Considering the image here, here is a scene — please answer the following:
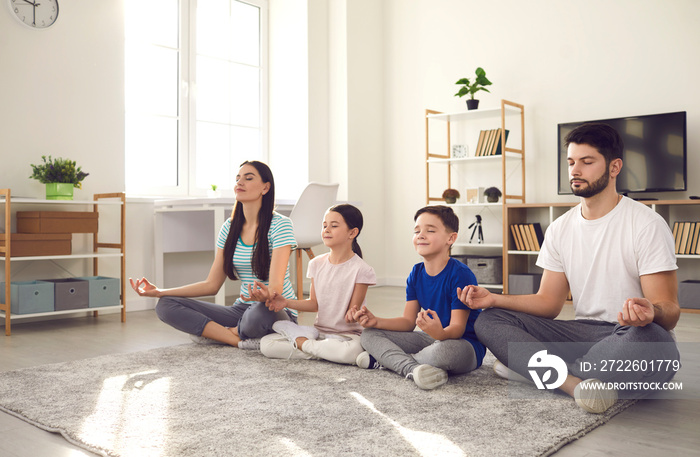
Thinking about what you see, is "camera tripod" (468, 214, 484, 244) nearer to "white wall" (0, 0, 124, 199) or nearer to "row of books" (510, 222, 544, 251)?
"row of books" (510, 222, 544, 251)

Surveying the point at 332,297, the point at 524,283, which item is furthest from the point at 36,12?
the point at 524,283

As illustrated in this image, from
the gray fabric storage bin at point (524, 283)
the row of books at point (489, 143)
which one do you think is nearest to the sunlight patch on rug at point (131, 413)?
the gray fabric storage bin at point (524, 283)

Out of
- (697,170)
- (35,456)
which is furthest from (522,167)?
(35,456)

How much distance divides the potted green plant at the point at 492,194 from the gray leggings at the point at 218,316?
97.5 inches

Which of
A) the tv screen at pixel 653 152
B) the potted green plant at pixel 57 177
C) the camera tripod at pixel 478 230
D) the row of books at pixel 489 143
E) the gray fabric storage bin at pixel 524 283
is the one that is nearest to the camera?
the potted green plant at pixel 57 177

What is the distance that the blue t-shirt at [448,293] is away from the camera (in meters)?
2.02

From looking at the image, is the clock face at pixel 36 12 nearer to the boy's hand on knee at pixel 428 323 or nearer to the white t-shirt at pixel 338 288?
the white t-shirt at pixel 338 288

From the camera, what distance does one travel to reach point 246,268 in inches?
103

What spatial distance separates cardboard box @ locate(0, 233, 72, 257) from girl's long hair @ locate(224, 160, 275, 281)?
3.75ft

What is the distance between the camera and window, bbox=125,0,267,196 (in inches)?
171

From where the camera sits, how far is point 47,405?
1743mm

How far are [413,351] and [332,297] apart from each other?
389mm

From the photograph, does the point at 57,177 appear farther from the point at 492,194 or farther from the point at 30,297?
the point at 492,194

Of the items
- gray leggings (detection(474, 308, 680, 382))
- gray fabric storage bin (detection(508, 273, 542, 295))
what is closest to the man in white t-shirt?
gray leggings (detection(474, 308, 680, 382))
